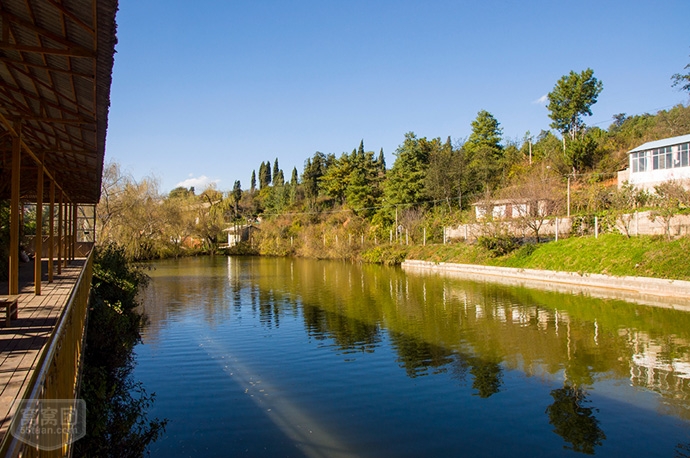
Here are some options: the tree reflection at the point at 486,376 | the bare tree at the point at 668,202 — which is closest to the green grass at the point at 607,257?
the bare tree at the point at 668,202

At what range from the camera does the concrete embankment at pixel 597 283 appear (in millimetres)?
17906

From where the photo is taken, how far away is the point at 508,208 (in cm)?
3631

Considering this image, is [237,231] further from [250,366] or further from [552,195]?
[250,366]

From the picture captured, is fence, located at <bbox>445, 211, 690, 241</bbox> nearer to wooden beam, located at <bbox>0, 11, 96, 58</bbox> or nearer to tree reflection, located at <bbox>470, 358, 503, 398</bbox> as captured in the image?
tree reflection, located at <bbox>470, 358, 503, 398</bbox>

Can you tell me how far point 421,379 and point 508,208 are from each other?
1150 inches

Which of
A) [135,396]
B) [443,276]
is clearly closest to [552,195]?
[443,276]

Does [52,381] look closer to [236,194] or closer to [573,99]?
[573,99]

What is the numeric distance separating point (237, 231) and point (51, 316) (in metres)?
57.2

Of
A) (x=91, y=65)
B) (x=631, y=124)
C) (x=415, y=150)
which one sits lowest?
(x=91, y=65)

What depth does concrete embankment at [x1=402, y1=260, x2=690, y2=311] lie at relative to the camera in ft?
58.7

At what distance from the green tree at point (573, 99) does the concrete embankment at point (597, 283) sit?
1986cm

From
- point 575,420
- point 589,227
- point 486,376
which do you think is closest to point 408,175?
point 589,227

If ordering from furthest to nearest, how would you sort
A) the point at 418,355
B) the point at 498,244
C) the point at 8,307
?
1. the point at 498,244
2. the point at 418,355
3. the point at 8,307

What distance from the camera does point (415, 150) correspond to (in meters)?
48.2
